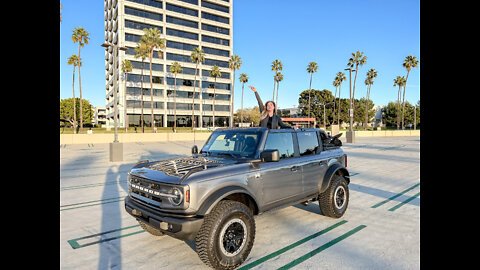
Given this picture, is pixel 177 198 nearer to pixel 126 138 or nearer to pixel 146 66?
pixel 126 138

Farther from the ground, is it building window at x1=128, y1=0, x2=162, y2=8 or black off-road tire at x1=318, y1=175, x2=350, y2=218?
building window at x1=128, y1=0, x2=162, y2=8

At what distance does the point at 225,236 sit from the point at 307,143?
2.44 meters

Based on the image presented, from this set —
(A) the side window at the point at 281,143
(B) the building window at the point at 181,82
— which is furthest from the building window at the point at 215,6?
(A) the side window at the point at 281,143

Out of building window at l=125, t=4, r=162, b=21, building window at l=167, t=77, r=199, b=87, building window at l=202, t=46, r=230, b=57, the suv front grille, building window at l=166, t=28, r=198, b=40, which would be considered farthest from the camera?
building window at l=202, t=46, r=230, b=57

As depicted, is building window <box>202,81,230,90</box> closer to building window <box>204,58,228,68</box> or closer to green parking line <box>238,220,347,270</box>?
building window <box>204,58,228,68</box>

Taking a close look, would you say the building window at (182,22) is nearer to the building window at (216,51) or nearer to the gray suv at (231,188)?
the building window at (216,51)

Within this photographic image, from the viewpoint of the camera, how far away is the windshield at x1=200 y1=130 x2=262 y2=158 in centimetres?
416

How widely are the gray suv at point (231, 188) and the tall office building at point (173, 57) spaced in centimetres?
5980

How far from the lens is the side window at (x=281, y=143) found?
424 centimetres

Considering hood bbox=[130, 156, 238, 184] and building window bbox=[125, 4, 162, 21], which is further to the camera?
building window bbox=[125, 4, 162, 21]

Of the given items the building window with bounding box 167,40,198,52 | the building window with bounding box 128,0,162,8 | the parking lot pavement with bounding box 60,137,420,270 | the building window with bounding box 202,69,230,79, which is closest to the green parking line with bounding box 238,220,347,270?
the parking lot pavement with bounding box 60,137,420,270
